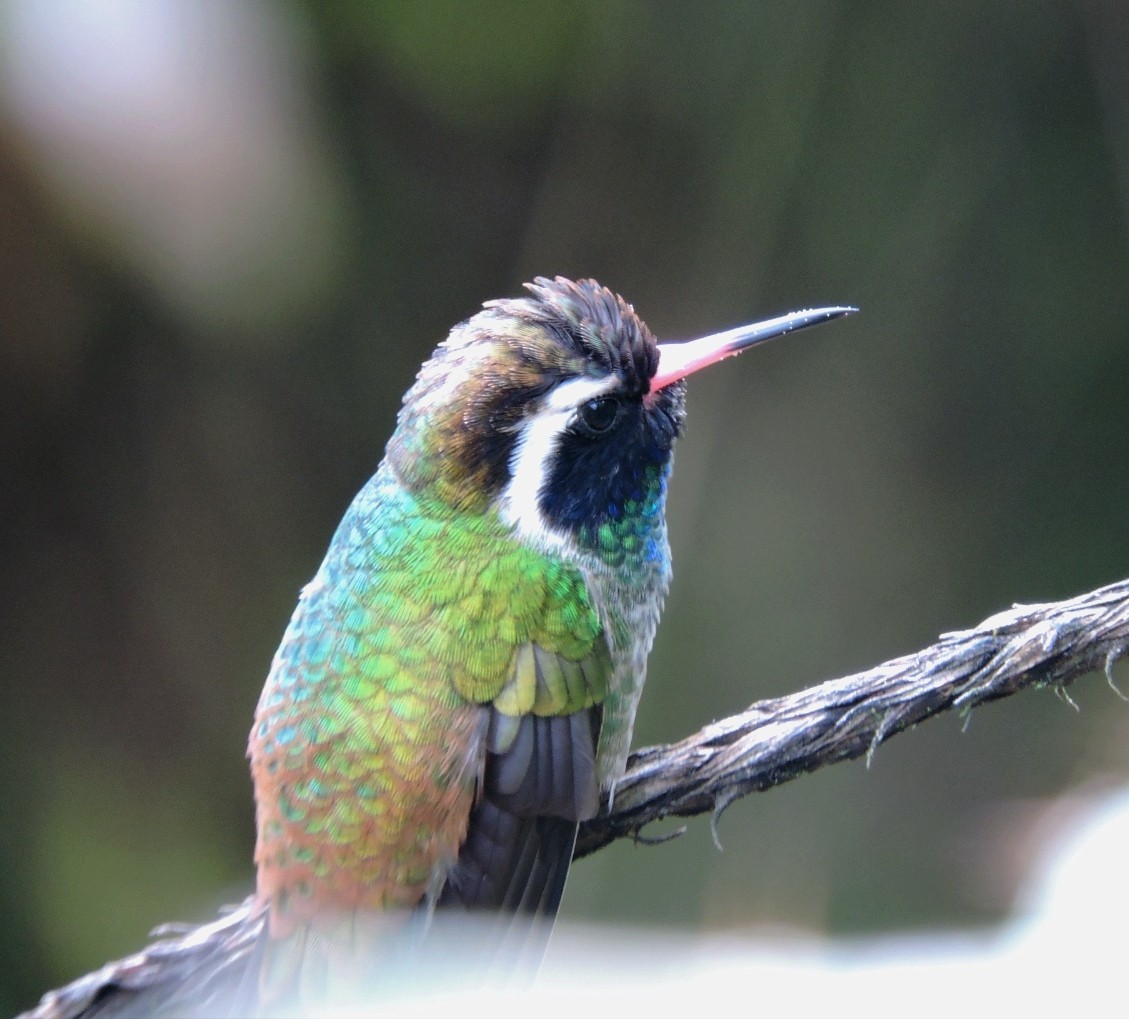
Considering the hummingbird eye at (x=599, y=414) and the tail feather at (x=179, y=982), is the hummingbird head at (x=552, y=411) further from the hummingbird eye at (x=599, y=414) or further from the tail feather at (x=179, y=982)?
the tail feather at (x=179, y=982)

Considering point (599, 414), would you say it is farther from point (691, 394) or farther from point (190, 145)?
point (691, 394)

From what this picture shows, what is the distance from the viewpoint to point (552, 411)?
270 cm

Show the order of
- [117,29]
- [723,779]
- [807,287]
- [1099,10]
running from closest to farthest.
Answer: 1. [723,779]
2. [117,29]
3. [1099,10]
4. [807,287]

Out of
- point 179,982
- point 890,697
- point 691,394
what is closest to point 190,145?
point 691,394

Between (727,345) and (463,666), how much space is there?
37.1 inches

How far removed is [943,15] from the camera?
16.4ft

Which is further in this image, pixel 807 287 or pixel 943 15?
pixel 807 287

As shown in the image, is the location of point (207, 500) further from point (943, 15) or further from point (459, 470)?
point (943, 15)

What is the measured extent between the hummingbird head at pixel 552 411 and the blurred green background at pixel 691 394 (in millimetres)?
2215

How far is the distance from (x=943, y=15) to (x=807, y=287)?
1.19 m

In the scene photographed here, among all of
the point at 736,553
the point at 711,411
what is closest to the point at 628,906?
the point at 736,553

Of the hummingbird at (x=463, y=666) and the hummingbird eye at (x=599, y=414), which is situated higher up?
the hummingbird eye at (x=599, y=414)

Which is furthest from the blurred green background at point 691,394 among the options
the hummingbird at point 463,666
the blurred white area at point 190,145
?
the hummingbird at point 463,666

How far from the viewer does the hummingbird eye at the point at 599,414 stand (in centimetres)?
275
